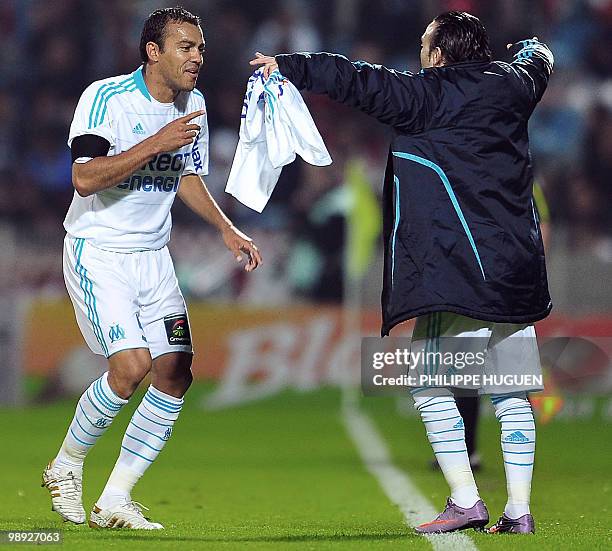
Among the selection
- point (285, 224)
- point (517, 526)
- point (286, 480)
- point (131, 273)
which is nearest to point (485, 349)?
point (517, 526)

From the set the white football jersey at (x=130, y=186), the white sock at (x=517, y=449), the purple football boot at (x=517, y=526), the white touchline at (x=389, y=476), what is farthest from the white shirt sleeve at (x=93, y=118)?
the purple football boot at (x=517, y=526)

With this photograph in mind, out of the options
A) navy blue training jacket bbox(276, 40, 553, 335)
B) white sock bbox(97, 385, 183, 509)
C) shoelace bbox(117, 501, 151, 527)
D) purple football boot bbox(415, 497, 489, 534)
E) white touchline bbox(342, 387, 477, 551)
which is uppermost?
navy blue training jacket bbox(276, 40, 553, 335)

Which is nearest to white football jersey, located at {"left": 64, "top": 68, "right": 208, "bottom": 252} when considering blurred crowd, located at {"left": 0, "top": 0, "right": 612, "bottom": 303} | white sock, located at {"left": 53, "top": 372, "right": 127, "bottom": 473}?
white sock, located at {"left": 53, "top": 372, "right": 127, "bottom": 473}

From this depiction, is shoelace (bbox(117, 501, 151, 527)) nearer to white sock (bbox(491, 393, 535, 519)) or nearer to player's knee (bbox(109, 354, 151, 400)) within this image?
player's knee (bbox(109, 354, 151, 400))

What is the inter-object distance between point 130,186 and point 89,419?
0.96 meters

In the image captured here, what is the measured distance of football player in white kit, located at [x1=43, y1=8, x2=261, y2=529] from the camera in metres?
5.24

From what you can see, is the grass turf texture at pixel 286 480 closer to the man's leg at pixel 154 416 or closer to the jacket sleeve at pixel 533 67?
the man's leg at pixel 154 416

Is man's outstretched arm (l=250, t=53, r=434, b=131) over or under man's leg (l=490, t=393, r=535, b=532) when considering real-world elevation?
over

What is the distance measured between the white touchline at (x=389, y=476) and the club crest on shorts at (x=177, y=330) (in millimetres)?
1294

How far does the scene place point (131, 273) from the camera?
17.6 feet

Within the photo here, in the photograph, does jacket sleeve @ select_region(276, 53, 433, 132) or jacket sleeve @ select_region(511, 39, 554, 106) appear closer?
jacket sleeve @ select_region(276, 53, 433, 132)

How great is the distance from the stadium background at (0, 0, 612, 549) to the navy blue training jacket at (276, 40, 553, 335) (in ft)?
18.0

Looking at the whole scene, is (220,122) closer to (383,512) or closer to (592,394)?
(592,394)

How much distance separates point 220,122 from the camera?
14789mm
